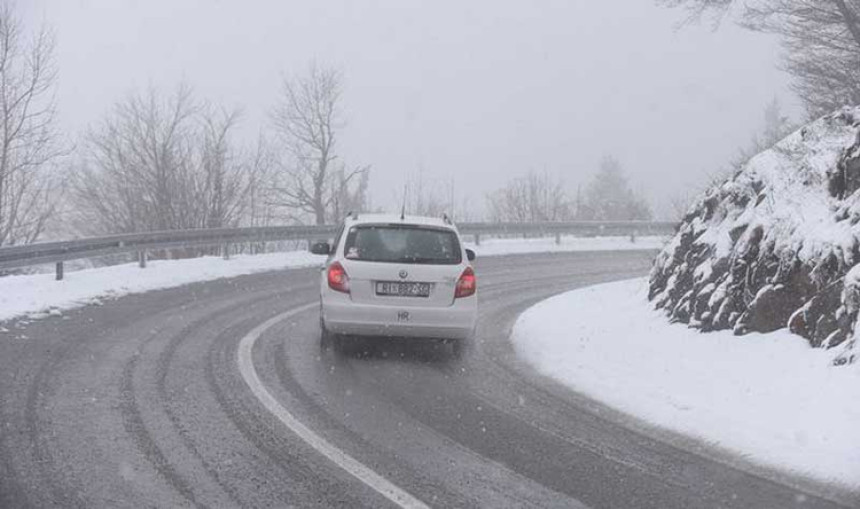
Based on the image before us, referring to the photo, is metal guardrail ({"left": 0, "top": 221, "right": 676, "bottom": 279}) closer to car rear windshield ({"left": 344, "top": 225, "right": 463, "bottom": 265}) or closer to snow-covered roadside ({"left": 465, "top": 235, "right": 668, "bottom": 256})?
snow-covered roadside ({"left": 465, "top": 235, "right": 668, "bottom": 256})

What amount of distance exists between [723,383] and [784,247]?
2.03 meters

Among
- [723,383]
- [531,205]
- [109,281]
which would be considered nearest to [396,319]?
[723,383]

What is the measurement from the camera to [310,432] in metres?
5.56

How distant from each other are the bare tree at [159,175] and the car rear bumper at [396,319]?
2776 cm

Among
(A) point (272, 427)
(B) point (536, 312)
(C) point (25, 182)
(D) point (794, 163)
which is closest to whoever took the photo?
(A) point (272, 427)

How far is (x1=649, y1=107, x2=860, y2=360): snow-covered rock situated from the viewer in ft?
24.4

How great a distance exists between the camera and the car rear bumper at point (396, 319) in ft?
27.0

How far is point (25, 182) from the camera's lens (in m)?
29.1

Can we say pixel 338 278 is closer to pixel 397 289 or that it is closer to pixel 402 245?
pixel 397 289

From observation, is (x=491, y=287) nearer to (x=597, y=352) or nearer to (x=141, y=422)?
(x=597, y=352)

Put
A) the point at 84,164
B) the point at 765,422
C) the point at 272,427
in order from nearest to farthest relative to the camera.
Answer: the point at 272,427
the point at 765,422
the point at 84,164

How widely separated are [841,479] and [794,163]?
5687 millimetres

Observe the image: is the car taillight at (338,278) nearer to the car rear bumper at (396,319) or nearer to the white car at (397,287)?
the white car at (397,287)

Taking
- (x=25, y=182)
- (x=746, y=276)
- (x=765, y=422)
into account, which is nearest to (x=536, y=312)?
(x=746, y=276)
